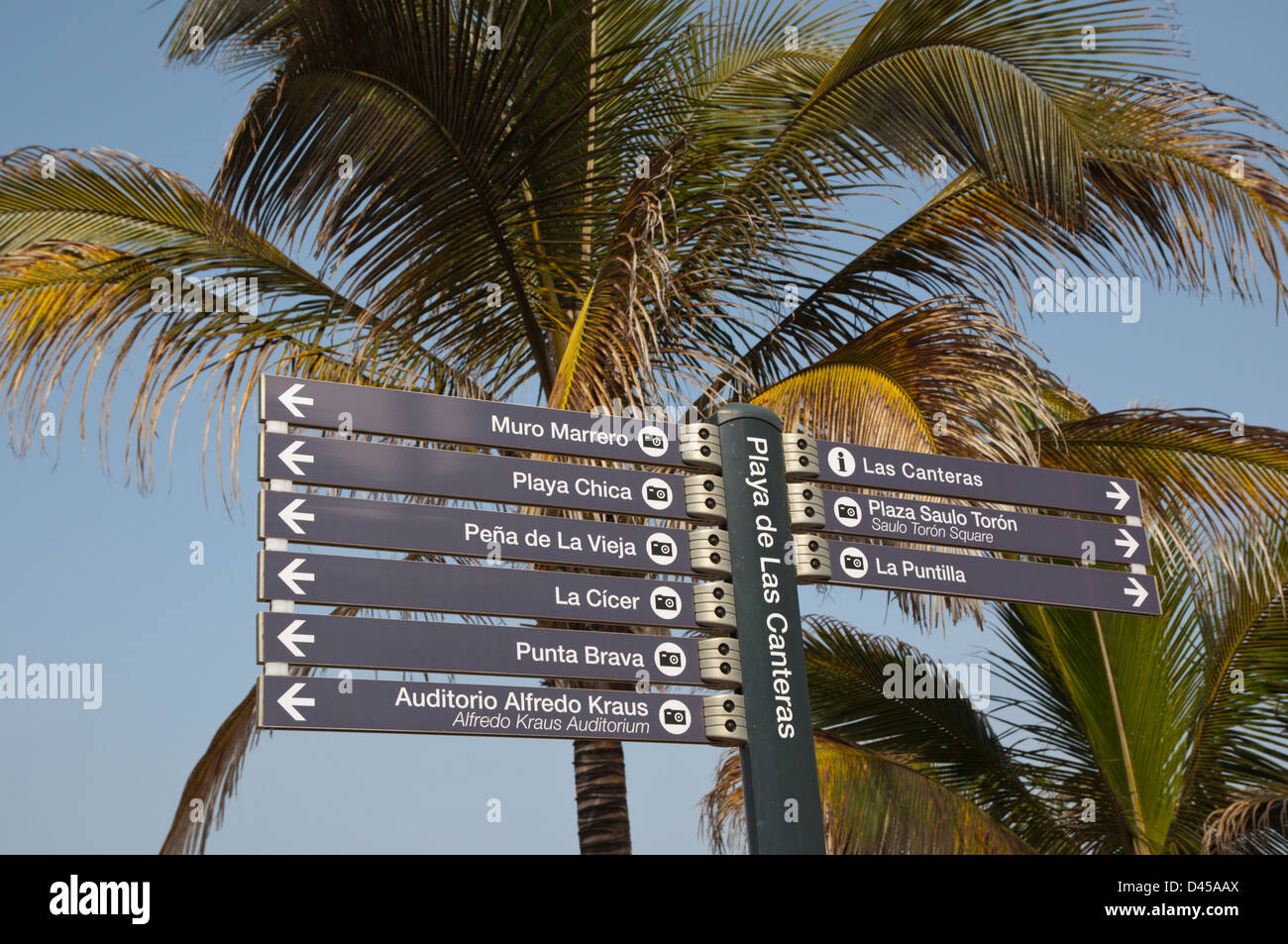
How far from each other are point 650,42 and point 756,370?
203 centimetres

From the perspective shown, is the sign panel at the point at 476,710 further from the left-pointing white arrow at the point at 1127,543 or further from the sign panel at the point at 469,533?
the left-pointing white arrow at the point at 1127,543

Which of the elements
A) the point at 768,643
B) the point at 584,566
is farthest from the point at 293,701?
the point at 768,643

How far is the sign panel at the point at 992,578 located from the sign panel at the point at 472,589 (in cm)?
68

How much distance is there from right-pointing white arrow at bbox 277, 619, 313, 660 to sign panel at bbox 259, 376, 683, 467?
734 mm

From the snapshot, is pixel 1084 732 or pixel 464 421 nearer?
pixel 464 421

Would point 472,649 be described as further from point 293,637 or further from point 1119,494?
point 1119,494

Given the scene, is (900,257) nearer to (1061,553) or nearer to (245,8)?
(1061,553)

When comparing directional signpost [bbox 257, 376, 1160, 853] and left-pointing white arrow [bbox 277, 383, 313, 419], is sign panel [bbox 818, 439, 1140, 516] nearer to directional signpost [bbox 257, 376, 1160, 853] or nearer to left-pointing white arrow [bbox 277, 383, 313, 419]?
directional signpost [bbox 257, 376, 1160, 853]

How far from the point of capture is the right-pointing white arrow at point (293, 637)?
449 centimetres

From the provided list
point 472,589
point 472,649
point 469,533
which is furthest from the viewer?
point 469,533

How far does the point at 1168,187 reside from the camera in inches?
287

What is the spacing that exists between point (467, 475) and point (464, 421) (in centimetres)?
21

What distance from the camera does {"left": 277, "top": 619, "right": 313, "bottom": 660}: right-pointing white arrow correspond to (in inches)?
177

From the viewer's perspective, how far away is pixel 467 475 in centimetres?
510
